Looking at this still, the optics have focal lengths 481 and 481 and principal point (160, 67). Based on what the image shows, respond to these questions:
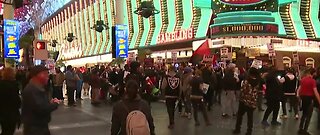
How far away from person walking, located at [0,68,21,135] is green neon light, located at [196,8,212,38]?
89.8 ft

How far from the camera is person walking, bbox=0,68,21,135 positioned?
8133 mm

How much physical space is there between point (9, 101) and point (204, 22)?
28.5 metres

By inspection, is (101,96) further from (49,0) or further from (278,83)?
(49,0)

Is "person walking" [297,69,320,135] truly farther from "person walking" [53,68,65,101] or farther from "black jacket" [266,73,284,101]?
"person walking" [53,68,65,101]

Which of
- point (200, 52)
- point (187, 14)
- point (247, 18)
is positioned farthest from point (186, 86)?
point (187, 14)

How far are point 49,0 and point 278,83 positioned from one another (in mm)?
35372

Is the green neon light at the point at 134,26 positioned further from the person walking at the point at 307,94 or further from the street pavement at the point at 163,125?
the person walking at the point at 307,94

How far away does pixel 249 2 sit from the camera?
1247 inches

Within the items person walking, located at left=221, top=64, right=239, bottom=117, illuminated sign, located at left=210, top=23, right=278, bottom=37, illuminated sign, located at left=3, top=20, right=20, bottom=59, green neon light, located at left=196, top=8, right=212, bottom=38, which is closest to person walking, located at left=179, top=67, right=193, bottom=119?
person walking, located at left=221, top=64, right=239, bottom=117

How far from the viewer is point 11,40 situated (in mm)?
26203

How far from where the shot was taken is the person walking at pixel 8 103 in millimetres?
8133

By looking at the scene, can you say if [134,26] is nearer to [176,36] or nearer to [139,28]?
[139,28]

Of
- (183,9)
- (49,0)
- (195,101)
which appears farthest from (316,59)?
(49,0)

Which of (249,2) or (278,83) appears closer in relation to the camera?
(278,83)
